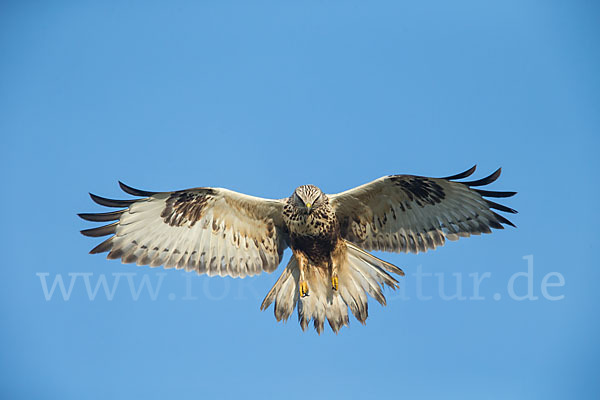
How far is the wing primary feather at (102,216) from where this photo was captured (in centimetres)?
843

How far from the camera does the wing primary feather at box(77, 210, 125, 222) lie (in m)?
8.43

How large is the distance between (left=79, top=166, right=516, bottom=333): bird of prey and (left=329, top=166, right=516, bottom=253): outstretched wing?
0.01m

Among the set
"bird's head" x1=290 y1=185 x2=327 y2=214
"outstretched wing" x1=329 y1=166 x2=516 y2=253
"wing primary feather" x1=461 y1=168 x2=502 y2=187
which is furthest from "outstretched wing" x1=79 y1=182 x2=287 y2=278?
"wing primary feather" x1=461 y1=168 x2=502 y2=187

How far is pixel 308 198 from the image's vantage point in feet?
26.1

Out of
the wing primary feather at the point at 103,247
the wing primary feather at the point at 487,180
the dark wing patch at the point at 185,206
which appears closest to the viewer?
the wing primary feather at the point at 487,180

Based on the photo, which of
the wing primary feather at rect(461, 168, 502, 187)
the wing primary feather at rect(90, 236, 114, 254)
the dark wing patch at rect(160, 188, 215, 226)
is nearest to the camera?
the wing primary feather at rect(461, 168, 502, 187)

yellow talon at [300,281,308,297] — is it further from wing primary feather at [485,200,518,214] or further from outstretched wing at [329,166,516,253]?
wing primary feather at [485,200,518,214]

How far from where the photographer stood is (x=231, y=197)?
8.51 m

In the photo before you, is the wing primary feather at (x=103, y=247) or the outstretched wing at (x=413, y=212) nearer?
the outstretched wing at (x=413, y=212)

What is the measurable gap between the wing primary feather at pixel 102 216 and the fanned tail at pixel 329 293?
7.68 feet

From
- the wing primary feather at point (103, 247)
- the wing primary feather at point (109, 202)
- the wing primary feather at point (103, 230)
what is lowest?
the wing primary feather at point (103, 247)

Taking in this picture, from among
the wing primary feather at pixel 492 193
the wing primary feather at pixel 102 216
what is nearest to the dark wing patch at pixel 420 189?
the wing primary feather at pixel 492 193

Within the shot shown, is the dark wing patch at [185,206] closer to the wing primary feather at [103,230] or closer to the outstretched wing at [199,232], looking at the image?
the outstretched wing at [199,232]

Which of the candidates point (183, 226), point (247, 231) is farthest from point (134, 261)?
point (247, 231)
